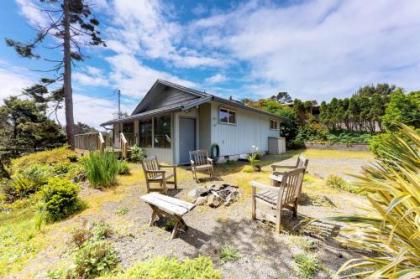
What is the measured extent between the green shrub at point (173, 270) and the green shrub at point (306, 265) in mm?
1025

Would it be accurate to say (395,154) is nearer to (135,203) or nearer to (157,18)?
(135,203)

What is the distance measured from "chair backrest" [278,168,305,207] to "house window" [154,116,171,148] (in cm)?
695

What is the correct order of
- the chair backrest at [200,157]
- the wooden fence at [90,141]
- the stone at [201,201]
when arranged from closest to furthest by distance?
1. the stone at [201,201]
2. the chair backrest at [200,157]
3. the wooden fence at [90,141]

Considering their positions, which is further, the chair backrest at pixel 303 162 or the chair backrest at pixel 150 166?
the chair backrest at pixel 150 166

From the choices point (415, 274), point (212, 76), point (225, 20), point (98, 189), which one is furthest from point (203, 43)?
point (415, 274)

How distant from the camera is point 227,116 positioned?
10.7 meters

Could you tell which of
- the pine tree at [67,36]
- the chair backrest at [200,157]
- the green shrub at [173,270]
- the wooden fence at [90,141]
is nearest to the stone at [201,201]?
the green shrub at [173,270]

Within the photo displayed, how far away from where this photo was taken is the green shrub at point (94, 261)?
2.47 meters

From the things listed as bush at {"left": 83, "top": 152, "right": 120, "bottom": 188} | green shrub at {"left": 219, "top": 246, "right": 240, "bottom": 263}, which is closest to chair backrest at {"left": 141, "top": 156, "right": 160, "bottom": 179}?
bush at {"left": 83, "top": 152, "right": 120, "bottom": 188}

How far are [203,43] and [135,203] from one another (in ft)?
33.3

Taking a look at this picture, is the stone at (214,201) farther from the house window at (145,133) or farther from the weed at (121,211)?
the house window at (145,133)

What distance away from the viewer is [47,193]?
449cm

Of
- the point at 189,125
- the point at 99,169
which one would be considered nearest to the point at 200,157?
the point at 189,125

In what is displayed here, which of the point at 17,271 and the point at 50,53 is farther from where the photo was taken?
the point at 50,53
